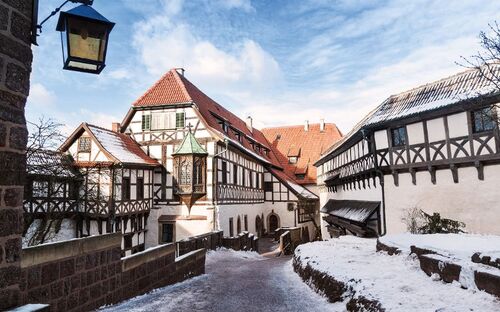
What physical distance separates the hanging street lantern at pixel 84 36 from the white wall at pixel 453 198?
13.3 metres

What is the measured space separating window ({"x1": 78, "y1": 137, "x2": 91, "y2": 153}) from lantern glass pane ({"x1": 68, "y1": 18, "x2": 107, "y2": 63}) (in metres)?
17.8

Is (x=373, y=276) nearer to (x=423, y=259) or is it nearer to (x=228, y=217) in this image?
(x=423, y=259)

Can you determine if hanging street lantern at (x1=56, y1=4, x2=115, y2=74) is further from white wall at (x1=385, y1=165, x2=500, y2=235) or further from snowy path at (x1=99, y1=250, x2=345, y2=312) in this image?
white wall at (x1=385, y1=165, x2=500, y2=235)

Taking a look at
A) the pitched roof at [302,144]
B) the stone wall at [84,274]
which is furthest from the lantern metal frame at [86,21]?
the pitched roof at [302,144]

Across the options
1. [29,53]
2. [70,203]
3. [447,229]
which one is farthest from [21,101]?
[70,203]

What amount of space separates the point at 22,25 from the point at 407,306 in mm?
5650

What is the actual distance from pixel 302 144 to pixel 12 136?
42637 millimetres

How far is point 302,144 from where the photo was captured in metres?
44.8

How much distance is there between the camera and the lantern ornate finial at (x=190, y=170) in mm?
21797

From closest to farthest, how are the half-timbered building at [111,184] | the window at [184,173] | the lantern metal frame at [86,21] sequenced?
the lantern metal frame at [86,21], the half-timbered building at [111,184], the window at [184,173]

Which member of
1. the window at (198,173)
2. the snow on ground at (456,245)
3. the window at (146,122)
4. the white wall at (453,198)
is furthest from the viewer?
the window at (146,122)

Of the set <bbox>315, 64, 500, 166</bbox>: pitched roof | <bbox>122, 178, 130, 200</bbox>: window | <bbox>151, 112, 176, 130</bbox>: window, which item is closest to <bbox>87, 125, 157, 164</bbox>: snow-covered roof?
<bbox>122, 178, 130, 200</bbox>: window

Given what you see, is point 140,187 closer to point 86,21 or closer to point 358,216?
point 358,216

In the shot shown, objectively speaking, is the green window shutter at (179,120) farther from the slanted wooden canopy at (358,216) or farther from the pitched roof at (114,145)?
the slanted wooden canopy at (358,216)
